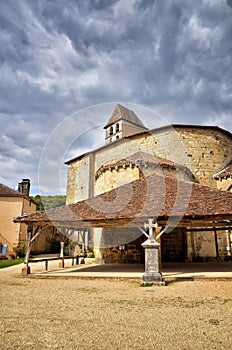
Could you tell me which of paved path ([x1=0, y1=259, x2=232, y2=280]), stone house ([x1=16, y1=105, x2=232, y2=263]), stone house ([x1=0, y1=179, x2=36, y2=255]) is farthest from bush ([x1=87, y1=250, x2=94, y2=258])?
paved path ([x1=0, y1=259, x2=232, y2=280])

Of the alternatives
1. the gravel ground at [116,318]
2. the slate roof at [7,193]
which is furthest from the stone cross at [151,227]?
the slate roof at [7,193]

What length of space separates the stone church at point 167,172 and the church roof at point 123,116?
343 inches

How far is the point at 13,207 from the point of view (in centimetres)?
1678

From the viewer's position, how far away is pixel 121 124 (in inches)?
1049

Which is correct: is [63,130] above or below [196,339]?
above

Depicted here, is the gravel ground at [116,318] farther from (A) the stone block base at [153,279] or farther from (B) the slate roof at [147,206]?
(B) the slate roof at [147,206]

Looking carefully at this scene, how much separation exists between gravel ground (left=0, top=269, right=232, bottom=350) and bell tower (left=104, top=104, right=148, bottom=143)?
21653mm

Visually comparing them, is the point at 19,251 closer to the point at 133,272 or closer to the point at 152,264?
the point at 133,272

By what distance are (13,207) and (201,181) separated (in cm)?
1248

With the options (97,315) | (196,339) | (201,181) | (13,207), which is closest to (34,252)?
(13,207)

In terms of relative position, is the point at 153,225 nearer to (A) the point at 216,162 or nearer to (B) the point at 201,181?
(B) the point at 201,181

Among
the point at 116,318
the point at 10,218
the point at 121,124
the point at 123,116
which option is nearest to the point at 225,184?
the point at 116,318

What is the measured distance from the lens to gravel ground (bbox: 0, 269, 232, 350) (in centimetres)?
265

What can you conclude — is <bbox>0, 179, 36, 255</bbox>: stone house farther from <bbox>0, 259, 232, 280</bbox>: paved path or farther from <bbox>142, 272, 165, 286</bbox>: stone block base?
<bbox>142, 272, 165, 286</bbox>: stone block base
